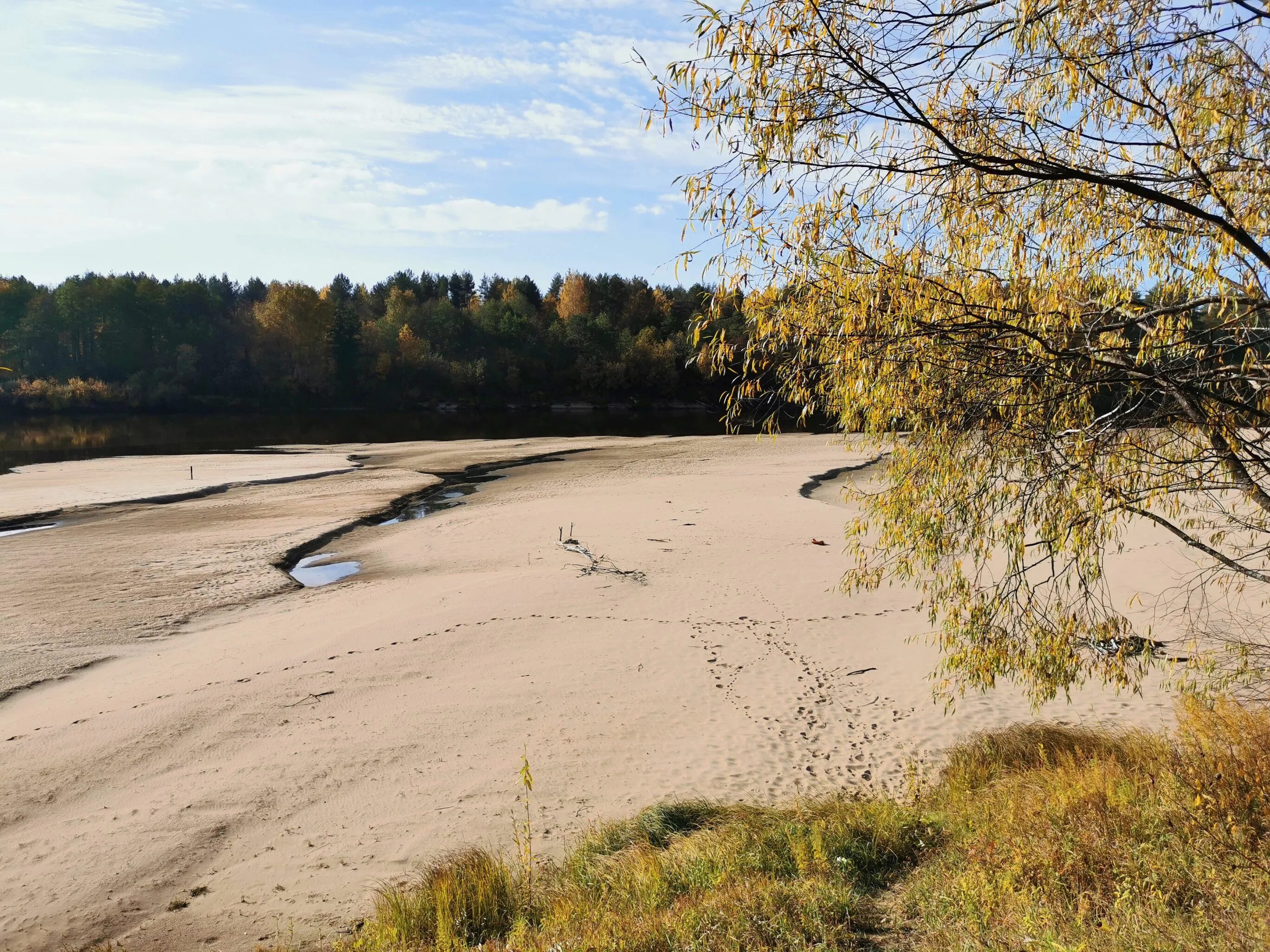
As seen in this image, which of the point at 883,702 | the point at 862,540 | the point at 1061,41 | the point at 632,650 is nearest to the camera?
the point at 1061,41

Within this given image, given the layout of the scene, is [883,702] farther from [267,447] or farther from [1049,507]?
[267,447]

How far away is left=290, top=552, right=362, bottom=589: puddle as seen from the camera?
16.9m

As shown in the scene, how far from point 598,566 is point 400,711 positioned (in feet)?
22.9

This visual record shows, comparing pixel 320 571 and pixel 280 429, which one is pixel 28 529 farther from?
pixel 280 429

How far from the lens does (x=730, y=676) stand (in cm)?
1096

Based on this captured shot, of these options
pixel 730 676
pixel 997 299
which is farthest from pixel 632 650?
pixel 997 299

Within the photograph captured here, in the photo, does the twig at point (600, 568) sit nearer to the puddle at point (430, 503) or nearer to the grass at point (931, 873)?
the puddle at point (430, 503)

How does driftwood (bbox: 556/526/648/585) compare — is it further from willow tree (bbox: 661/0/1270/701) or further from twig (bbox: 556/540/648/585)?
willow tree (bbox: 661/0/1270/701)

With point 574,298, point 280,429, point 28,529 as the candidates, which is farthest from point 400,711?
point 574,298

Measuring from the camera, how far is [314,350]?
90625mm

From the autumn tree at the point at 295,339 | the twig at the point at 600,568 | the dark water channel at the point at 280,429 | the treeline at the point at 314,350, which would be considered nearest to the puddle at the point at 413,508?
the twig at the point at 600,568

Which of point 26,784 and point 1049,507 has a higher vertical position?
point 1049,507

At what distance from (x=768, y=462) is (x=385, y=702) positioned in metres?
27.4

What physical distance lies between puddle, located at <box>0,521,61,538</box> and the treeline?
6019cm
